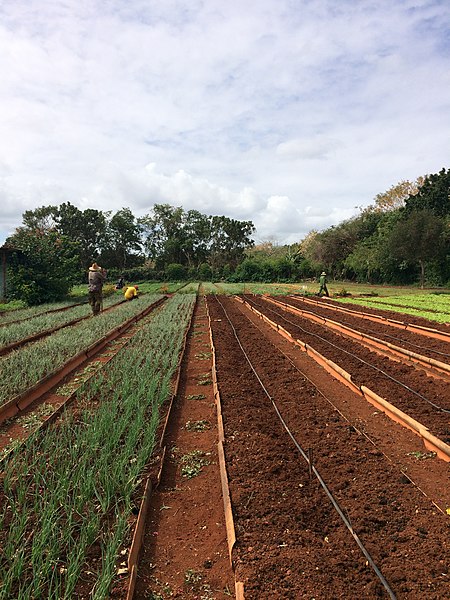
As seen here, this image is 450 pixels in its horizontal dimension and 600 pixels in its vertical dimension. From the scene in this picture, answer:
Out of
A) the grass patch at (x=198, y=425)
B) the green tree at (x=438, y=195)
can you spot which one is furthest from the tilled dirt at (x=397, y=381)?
the green tree at (x=438, y=195)

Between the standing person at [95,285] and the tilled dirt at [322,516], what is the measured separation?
27.4 feet

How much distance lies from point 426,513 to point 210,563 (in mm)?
1478

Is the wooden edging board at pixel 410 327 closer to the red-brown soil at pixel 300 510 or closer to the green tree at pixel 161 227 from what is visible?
the red-brown soil at pixel 300 510

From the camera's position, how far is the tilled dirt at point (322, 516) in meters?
2.16

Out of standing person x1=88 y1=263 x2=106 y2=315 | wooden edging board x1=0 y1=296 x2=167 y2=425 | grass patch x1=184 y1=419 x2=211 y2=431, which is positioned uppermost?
standing person x1=88 y1=263 x2=106 y2=315

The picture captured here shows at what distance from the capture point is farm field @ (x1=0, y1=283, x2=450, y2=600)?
2.17 metres

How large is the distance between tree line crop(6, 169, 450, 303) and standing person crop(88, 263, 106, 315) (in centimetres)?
450

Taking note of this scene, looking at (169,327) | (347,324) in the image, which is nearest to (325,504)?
(169,327)

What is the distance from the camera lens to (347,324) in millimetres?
10945

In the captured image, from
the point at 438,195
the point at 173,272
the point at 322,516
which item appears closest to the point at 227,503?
the point at 322,516

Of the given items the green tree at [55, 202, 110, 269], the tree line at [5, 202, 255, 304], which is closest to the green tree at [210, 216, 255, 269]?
the tree line at [5, 202, 255, 304]

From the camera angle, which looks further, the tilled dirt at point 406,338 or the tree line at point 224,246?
the tree line at point 224,246

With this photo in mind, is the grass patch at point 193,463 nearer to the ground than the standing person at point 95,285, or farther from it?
nearer to the ground

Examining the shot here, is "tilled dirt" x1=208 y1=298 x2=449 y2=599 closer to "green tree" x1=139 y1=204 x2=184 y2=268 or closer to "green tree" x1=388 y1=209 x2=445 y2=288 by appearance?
"green tree" x1=388 y1=209 x2=445 y2=288
